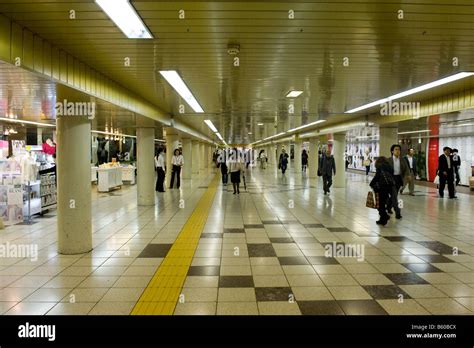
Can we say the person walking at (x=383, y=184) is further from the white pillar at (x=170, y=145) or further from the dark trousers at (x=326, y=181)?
the white pillar at (x=170, y=145)

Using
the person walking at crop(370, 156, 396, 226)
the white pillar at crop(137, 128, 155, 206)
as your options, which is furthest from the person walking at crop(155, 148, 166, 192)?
the person walking at crop(370, 156, 396, 226)

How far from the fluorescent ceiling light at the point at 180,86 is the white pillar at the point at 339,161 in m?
9.19

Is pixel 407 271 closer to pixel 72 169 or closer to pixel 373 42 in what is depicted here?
pixel 373 42

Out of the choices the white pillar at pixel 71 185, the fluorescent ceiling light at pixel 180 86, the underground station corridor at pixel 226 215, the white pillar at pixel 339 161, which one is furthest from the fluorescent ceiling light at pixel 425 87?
the white pillar at pixel 71 185

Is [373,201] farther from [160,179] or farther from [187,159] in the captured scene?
[187,159]

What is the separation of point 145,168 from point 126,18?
8485mm

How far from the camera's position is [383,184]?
903cm

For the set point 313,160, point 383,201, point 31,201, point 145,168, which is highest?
point 313,160

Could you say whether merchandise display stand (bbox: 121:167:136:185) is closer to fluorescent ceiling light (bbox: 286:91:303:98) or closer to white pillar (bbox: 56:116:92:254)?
fluorescent ceiling light (bbox: 286:91:303:98)

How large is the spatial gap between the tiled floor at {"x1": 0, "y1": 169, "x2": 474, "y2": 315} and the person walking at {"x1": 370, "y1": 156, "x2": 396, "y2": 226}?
0.31 metres

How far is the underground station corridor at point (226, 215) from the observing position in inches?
158

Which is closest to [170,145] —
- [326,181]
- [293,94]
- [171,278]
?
[326,181]

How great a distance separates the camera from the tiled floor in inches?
171

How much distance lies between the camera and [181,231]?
27.2ft
